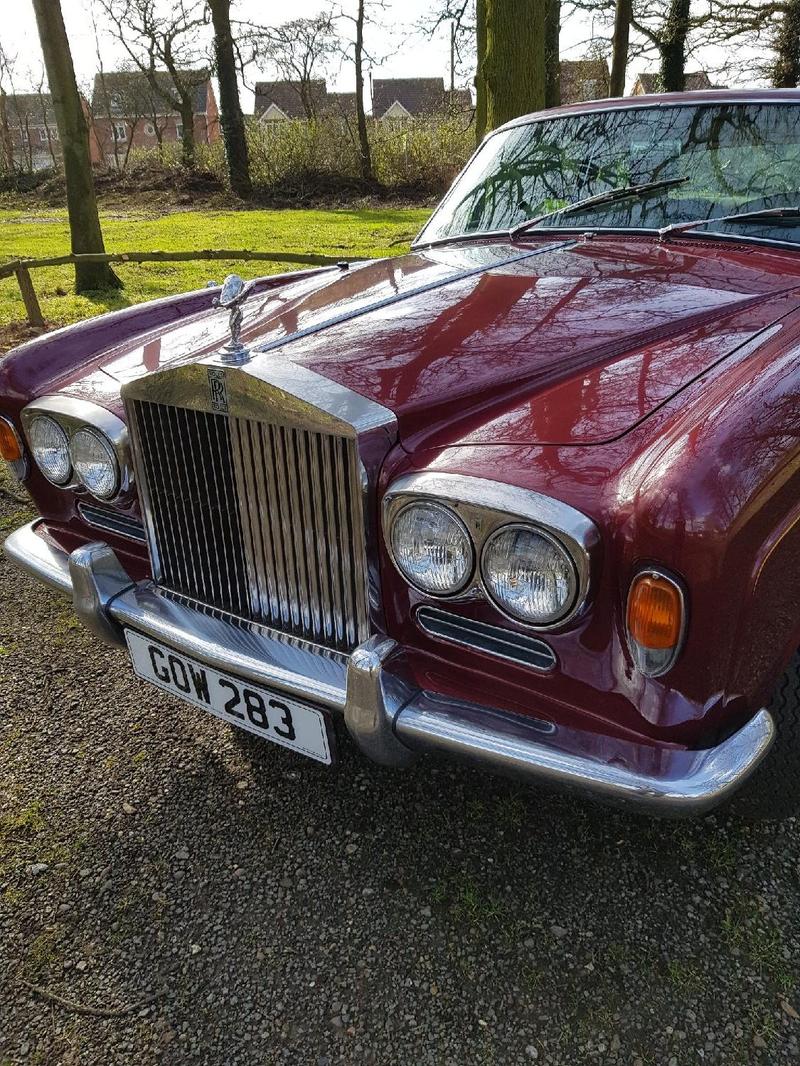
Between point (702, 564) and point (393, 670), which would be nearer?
point (702, 564)

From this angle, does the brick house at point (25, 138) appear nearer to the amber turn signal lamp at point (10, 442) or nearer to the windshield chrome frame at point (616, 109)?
the windshield chrome frame at point (616, 109)

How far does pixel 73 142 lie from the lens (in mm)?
8320

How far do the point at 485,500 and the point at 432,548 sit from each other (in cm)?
19

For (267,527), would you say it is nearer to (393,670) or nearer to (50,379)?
(393,670)

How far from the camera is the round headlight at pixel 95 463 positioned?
2209 millimetres

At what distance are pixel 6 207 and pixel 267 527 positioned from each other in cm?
2362

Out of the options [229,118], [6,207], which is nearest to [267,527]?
[229,118]

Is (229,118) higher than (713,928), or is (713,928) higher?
(229,118)

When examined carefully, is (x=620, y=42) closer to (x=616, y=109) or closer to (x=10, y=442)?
(x=616, y=109)

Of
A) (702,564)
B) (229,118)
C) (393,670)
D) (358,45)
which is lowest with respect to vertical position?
(393,670)

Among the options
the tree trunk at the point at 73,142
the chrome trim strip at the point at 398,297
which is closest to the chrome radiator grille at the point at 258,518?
the chrome trim strip at the point at 398,297

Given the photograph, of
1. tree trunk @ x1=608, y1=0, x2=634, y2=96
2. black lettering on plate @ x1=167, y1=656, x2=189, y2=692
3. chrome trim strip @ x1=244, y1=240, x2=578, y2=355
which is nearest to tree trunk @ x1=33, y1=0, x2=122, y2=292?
chrome trim strip @ x1=244, y1=240, x2=578, y2=355

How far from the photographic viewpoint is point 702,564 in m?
1.38

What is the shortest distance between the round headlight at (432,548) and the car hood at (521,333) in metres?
0.22
